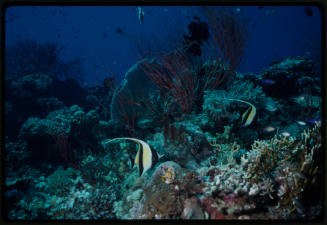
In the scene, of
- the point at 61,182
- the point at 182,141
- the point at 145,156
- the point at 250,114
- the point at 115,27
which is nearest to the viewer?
the point at 145,156

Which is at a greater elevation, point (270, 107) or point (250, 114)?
point (250, 114)

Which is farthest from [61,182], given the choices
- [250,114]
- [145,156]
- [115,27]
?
[115,27]

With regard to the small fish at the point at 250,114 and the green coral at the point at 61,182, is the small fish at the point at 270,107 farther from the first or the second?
the green coral at the point at 61,182

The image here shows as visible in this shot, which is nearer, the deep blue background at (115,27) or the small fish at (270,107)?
the small fish at (270,107)

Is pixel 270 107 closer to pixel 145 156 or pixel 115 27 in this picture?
pixel 145 156

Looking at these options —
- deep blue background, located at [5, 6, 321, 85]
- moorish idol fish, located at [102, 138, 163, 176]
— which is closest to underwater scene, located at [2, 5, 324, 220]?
moorish idol fish, located at [102, 138, 163, 176]

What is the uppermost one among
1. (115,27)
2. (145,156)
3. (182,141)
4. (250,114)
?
(115,27)

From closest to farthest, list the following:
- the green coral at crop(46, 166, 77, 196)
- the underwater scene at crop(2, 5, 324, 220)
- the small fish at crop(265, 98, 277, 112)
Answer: the underwater scene at crop(2, 5, 324, 220) → the green coral at crop(46, 166, 77, 196) → the small fish at crop(265, 98, 277, 112)

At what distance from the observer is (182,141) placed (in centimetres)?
370

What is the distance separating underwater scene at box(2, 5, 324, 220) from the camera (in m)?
2.11

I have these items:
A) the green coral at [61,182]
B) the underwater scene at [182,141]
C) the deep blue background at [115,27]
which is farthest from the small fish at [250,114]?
the deep blue background at [115,27]

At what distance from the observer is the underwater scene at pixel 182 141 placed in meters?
2.11

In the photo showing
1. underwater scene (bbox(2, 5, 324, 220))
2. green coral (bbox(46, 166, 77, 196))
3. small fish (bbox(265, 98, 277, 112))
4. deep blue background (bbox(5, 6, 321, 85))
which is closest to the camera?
underwater scene (bbox(2, 5, 324, 220))

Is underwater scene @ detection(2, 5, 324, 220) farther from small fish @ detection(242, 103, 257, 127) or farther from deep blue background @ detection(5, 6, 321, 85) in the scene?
deep blue background @ detection(5, 6, 321, 85)
